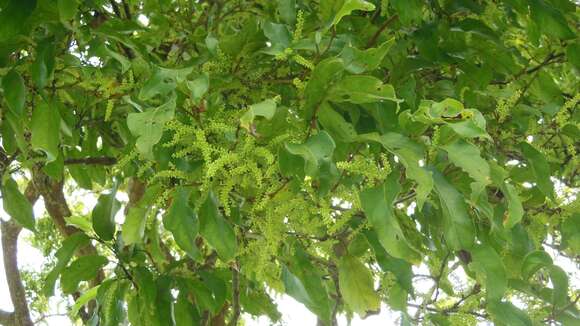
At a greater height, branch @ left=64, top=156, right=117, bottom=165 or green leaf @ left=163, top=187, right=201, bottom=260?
branch @ left=64, top=156, right=117, bottom=165

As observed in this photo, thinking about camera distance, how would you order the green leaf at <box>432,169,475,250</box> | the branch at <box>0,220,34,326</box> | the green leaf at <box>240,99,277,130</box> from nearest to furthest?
1. the green leaf at <box>240,99,277,130</box>
2. the green leaf at <box>432,169,475,250</box>
3. the branch at <box>0,220,34,326</box>

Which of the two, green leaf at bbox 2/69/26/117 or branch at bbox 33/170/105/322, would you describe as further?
branch at bbox 33/170/105/322

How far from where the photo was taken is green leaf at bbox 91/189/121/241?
1.34 m

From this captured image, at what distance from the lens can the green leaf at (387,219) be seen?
935 millimetres

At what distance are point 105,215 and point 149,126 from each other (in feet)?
1.65

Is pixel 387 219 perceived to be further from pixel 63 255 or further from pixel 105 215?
pixel 63 255

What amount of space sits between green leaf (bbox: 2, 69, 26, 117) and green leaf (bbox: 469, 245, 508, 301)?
728mm

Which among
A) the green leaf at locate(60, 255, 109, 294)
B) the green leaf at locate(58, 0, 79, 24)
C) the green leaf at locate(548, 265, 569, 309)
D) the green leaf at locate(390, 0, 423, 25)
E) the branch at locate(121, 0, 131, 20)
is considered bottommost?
the green leaf at locate(548, 265, 569, 309)

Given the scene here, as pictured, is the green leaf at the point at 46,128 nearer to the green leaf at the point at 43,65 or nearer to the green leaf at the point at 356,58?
the green leaf at the point at 43,65

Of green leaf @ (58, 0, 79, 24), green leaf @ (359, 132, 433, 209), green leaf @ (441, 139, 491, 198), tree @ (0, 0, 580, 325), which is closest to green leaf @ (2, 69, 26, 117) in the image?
tree @ (0, 0, 580, 325)

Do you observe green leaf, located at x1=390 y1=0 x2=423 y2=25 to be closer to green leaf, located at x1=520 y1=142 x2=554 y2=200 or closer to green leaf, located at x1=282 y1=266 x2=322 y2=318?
green leaf, located at x1=520 y1=142 x2=554 y2=200

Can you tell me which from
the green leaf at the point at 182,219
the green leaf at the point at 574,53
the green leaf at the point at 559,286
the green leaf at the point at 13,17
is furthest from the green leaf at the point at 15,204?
the green leaf at the point at 574,53

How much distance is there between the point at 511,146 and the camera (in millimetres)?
1410

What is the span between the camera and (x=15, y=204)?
1.44 meters
